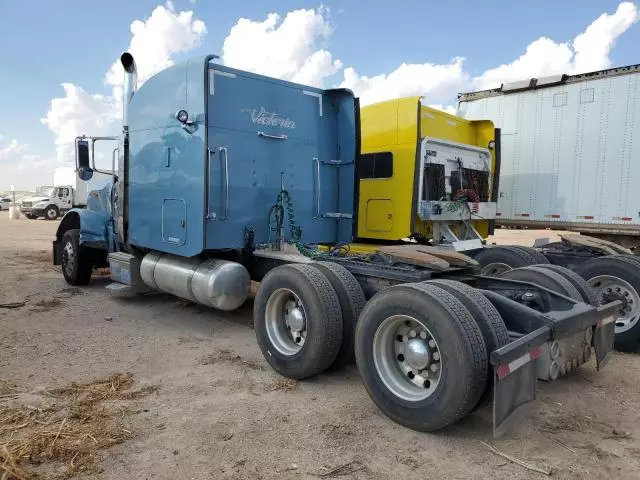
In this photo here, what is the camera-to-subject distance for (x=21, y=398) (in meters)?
4.03

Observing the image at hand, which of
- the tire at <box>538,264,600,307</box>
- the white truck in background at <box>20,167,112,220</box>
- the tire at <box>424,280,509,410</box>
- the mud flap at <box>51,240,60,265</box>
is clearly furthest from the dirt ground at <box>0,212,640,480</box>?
the white truck in background at <box>20,167,112,220</box>

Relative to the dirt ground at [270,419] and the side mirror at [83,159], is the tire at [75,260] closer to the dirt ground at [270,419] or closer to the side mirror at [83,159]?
the side mirror at [83,159]

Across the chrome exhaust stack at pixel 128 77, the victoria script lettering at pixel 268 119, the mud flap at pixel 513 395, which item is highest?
the chrome exhaust stack at pixel 128 77

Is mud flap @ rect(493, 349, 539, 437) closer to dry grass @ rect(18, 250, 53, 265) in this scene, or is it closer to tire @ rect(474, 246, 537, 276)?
tire @ rect(474, 246, 537, 276)

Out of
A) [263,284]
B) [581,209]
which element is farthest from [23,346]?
[581,209]

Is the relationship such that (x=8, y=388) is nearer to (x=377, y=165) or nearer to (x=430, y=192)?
(x=377, y=165)

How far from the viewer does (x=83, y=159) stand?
26.4 ft

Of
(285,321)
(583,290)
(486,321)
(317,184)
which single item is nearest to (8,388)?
(285,321)

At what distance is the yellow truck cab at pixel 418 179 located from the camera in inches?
288

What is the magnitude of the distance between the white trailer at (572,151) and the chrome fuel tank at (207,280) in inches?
248

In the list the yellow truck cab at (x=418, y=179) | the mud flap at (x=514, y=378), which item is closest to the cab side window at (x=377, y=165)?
the yellow truck cab at (x=418, y=179)

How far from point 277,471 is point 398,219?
4.96 meters

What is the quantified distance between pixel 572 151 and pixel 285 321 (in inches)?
273

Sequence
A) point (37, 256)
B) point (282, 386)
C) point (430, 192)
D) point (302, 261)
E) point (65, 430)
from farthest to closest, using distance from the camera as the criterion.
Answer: point (37, 256) < point (430, 192) < point (302, 261) < point (282, 386) < point (65, 430)
